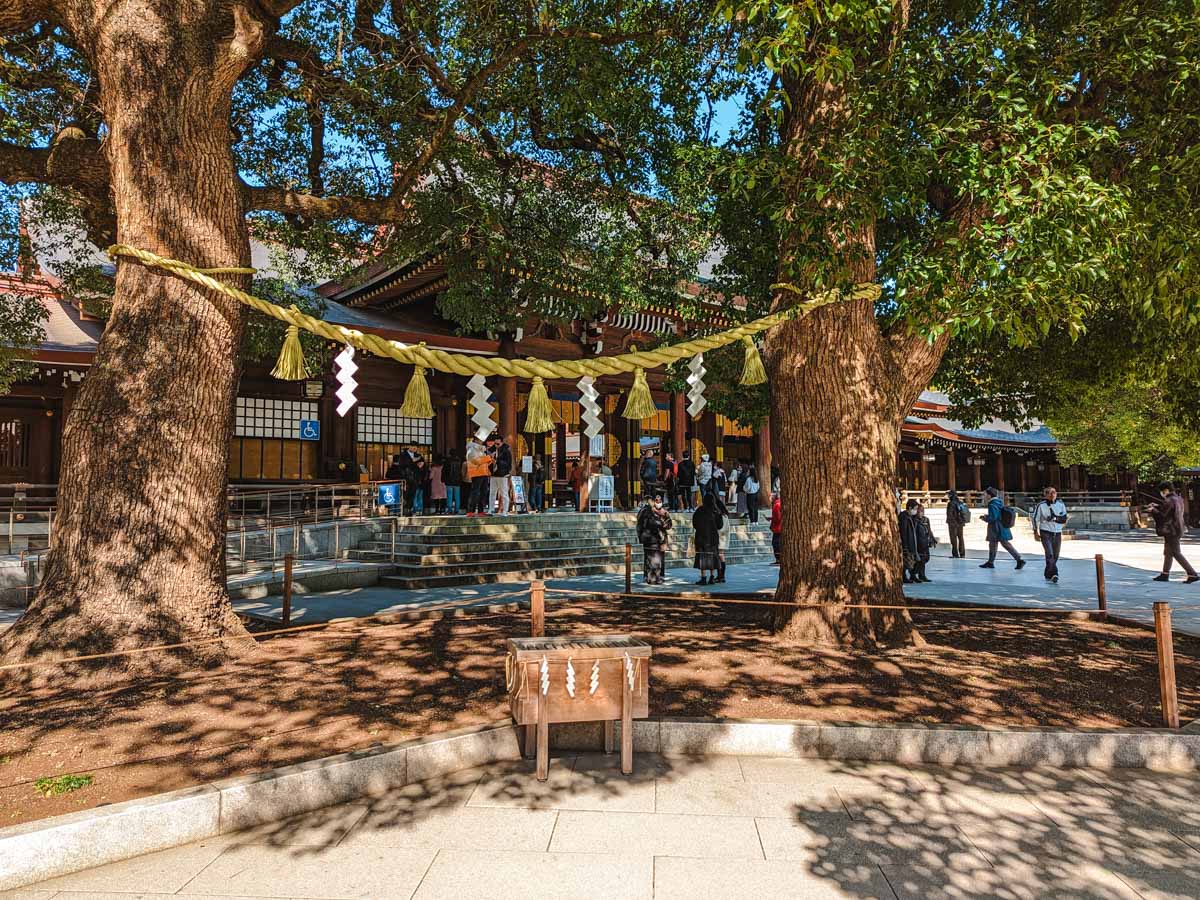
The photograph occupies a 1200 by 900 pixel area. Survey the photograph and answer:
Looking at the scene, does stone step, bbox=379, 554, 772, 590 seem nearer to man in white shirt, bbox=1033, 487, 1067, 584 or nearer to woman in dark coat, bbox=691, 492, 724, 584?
woman in dark coat, bbox=691, 492, 724, 584

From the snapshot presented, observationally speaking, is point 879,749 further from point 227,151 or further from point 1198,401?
point 1198,401


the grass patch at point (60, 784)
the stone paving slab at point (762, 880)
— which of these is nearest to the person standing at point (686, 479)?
the stone paving slab at point (762, 880)

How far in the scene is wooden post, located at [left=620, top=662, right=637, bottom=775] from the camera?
3549 mm

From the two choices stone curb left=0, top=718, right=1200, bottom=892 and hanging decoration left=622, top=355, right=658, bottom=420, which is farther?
hanging decoration left=622, top=355, right=658, bottom=420

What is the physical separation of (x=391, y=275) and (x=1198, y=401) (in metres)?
12.9

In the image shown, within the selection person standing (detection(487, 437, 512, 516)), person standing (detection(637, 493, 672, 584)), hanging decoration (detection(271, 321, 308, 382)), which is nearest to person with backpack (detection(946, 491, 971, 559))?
person standing (detection(637, 493, 672, 584))

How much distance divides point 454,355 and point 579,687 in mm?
3032

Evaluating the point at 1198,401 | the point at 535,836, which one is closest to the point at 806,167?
the point at 535,836

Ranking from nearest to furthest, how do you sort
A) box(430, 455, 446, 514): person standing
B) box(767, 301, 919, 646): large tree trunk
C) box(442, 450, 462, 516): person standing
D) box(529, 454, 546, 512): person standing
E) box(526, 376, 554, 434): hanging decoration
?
box(767, 301, 919, 646): large tree trunk → box(526, 376, 554, 434): hanging decoration → box(430, 455, 446, 514): person standing → box(442, 450, 462, 516): person standing → box(529, 454, 546, 512): person standing

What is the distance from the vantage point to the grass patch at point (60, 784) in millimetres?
3068

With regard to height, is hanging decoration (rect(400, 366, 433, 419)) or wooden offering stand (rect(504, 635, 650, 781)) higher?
hanging decoration (rect(400, 366, 433, 419))

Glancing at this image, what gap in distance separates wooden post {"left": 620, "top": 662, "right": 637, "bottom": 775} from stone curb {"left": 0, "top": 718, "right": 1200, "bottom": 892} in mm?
339

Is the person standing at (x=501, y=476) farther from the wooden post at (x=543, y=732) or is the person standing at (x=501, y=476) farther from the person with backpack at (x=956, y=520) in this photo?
the wooden post at (x=543, y=732)

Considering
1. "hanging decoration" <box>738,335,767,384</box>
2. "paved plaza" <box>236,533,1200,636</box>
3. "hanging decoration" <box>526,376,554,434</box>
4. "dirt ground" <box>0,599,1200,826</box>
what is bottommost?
"paved plaza" <box>236,533,1200,636</box>
